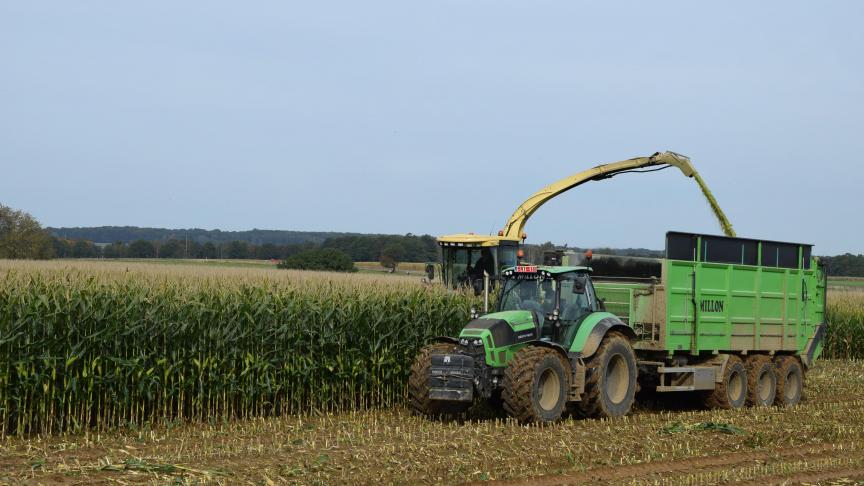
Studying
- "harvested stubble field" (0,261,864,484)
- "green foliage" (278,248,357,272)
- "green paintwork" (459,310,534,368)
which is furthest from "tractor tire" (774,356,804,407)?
"green foliage" (278,248,357,272)

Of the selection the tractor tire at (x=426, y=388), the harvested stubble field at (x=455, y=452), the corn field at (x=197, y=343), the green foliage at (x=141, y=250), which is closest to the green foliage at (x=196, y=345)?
the corn field at (x=197, y=343)

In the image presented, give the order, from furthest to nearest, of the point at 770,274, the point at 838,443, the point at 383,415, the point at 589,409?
the point at 770,274 < the point at 383,415 < the point at 589,409 < the point at 838,443

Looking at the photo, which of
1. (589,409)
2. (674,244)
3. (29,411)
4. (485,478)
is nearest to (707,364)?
(674,244)

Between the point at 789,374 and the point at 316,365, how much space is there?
8.16 meters

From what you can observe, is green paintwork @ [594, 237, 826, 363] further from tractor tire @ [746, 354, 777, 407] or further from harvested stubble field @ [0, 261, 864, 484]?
harvested stubble field @ [0, 261, 864, 484]

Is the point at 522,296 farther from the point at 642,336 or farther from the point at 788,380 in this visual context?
the point at 788,380

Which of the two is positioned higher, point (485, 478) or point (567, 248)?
point (567, 248)

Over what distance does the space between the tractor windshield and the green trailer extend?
0.05 feet

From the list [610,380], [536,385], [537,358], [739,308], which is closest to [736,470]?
[536,385]

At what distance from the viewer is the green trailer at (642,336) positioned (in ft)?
42.4

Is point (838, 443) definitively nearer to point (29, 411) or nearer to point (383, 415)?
point (383, 415)

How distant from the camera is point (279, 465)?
9.91 m

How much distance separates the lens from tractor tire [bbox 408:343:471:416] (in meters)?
13.2

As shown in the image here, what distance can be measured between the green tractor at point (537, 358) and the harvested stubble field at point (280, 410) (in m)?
0.40
